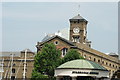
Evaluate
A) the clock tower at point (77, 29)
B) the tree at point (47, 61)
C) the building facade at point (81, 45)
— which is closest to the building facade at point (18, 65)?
the building facade at point (81, 45)

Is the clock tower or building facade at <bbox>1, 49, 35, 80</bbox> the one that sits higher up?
the clock tower

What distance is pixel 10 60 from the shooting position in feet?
345

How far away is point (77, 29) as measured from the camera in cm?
10738

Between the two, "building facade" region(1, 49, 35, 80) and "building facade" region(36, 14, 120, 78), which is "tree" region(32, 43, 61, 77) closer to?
"building facade" region(36, 14, 120, 78)

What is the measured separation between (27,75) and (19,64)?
4772 millimetres

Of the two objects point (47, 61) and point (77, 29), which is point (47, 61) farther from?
point (77, 29)

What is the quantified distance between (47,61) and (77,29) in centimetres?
2929

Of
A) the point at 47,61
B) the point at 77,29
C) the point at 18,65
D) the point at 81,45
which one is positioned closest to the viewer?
the point at 47,61

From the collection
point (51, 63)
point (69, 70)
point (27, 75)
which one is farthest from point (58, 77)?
point (27, 75)

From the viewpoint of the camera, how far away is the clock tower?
106812 mm

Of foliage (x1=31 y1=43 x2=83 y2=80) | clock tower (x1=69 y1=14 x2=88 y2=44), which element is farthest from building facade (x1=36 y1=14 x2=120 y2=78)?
foliage (x1=31 y1=43 x2=83 y2=80)

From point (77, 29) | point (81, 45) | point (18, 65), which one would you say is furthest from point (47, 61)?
point (77, 29)

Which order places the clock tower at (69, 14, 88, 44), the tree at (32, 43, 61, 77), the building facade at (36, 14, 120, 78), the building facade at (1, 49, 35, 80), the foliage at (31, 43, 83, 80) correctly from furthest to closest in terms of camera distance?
the clock tower at (69, 14, 88, 44), the building facade at (1, 49, 35, 80), the building facade at (36, 14, 120, 78), the tree at (32, 43, 61, 77), the foliage at (31, 43, 83, 80)

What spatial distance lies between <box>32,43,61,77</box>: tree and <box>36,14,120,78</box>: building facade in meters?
8.65
